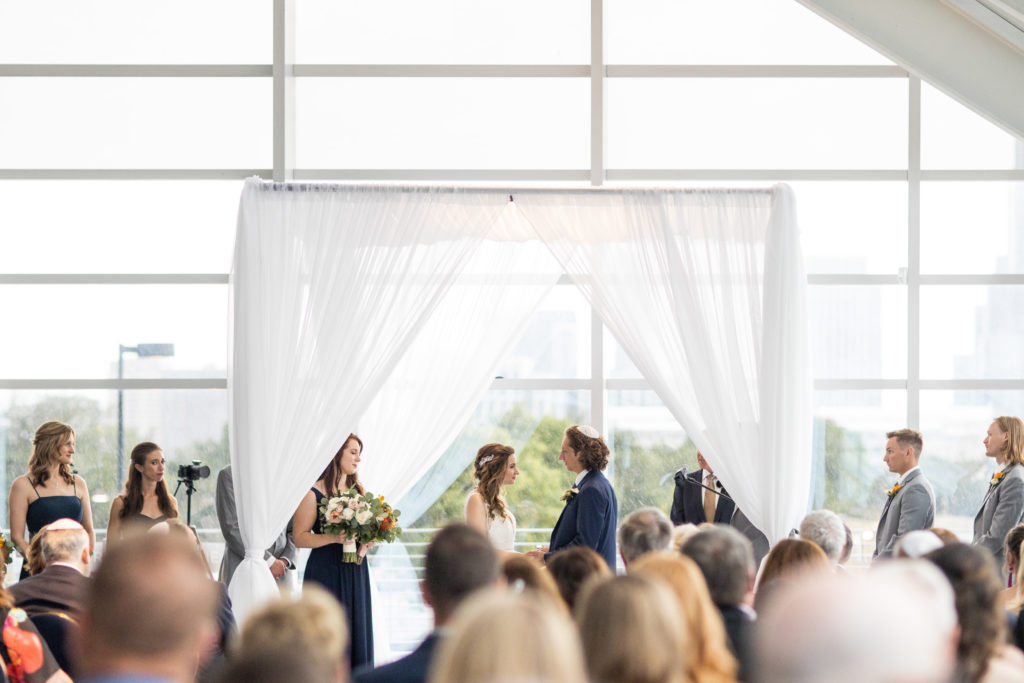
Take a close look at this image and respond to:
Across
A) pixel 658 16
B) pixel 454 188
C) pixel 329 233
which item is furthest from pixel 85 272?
pixel 658 16

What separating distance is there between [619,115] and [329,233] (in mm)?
2624

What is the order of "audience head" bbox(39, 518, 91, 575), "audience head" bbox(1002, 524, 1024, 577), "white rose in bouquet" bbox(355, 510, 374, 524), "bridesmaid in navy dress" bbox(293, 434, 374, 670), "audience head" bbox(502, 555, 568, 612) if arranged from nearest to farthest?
1. "audience head" bbox(502, 555, 568, 612)
2. "audience head" bbox(39, 518, 91, 575)
3. "audience head" bbox(1002, 524, 1024, 577)
4. "white rose in bouquet" bbox(355, 510, 374, 524)
5. "bridesmaid in navy dress" bbox(293, 434, 374, 670)

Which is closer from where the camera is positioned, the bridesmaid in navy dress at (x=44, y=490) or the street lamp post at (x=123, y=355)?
the bridesmaid in navy dress at (x=44, y=490)

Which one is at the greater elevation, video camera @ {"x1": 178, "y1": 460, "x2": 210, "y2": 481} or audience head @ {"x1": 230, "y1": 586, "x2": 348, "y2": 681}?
audience head @ {"x1": 230, "y1": 586, "x2": 348, "y2": 681}

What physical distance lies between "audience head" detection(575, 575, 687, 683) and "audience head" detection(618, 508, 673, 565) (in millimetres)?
1677

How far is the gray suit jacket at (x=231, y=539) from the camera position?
19.2 feet

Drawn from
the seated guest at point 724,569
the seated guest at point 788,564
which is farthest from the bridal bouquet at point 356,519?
the seated guest at point 724,569

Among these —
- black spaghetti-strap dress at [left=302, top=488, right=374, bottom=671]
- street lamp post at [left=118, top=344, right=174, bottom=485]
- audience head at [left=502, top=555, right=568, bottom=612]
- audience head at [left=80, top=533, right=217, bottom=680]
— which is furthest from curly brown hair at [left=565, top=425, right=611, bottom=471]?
audience head at [left=80, top=533, right=217, bottom=680]

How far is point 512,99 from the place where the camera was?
7391 mm

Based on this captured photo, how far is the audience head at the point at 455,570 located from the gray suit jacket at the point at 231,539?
321 centimetres

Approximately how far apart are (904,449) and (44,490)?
4929 mm

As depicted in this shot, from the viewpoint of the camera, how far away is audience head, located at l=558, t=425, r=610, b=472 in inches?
224

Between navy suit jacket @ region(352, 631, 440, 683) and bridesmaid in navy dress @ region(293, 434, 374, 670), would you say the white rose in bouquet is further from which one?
navy suit jacket @ region(352, 631, 440, 683)

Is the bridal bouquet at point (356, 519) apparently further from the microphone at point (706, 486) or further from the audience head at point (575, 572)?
the audience head at point (575, 572)
